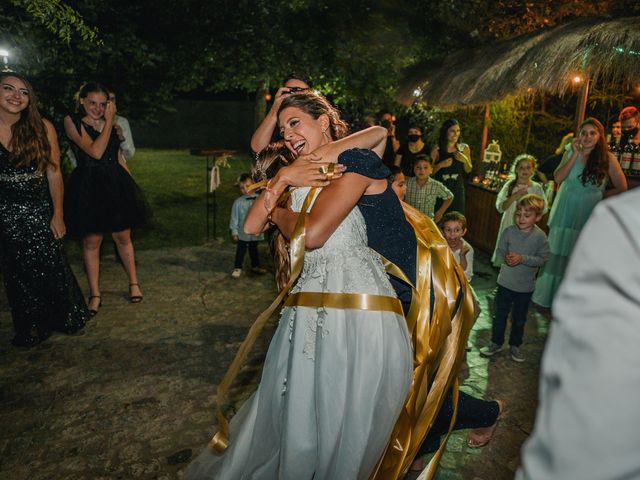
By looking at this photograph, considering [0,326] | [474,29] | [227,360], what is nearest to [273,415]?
[227,360]

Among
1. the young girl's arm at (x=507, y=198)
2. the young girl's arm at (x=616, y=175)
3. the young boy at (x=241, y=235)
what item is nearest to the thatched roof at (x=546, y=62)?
the young girl's arm at (x=616, y=175)

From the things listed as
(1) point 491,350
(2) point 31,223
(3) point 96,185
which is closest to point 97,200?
(3) point 96,185

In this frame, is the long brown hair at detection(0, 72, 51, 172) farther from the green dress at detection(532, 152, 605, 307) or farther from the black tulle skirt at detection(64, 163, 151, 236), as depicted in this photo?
the green dress at detection(532, 152, 605, 307)

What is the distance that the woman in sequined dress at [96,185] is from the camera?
14.2 feet

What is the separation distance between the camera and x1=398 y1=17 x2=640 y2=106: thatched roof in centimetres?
501

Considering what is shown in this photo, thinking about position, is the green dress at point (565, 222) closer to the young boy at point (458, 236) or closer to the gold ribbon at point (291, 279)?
the young boy at point (458, 236)

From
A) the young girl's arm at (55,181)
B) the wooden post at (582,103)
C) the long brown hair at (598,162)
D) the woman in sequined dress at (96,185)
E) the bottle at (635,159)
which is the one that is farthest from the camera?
the wooden post at (582,103)

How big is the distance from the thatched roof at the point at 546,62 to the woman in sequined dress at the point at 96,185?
500 centimetres

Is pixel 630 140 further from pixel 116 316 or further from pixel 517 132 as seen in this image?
pixel 116 316

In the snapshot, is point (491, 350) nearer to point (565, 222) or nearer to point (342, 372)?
point (565, 222)

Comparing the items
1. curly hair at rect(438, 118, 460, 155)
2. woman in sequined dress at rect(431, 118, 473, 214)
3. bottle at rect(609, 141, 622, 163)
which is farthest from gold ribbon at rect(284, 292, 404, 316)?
bottle at rect(609, 141, 622, 163)

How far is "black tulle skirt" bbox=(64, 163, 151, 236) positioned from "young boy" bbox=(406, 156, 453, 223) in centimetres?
331

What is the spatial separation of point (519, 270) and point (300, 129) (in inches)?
101

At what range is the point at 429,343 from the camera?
2236 mm
